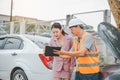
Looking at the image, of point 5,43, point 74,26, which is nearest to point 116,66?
point 74,26

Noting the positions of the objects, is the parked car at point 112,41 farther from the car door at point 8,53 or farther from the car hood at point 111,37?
the car door at point 8,53

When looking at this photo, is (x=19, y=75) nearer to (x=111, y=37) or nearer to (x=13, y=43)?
(x=13, y=43)

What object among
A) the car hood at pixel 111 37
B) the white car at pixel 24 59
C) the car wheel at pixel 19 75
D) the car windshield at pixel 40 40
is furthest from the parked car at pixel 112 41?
the car wheel at pixel 19 75

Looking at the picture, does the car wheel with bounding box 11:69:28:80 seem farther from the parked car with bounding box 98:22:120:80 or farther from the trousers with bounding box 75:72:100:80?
the parked car with bounding box 98:22:120:80

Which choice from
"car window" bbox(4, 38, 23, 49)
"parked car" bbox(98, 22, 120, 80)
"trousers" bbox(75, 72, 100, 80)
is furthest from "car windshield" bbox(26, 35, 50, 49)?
"parked car" bbox(98, 22, 120, 80)

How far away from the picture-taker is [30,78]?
20.6 ft

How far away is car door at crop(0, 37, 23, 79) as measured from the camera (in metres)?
6.99

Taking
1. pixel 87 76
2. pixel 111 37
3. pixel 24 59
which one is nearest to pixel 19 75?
pixel 24 59

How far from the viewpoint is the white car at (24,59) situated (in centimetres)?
606

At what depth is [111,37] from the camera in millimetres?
3424

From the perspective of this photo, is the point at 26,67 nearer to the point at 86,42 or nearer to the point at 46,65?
the point at 46,65

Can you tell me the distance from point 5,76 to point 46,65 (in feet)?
5.36

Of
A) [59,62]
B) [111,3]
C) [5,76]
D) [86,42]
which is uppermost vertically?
[111,3]

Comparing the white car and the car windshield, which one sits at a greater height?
the car windshield
